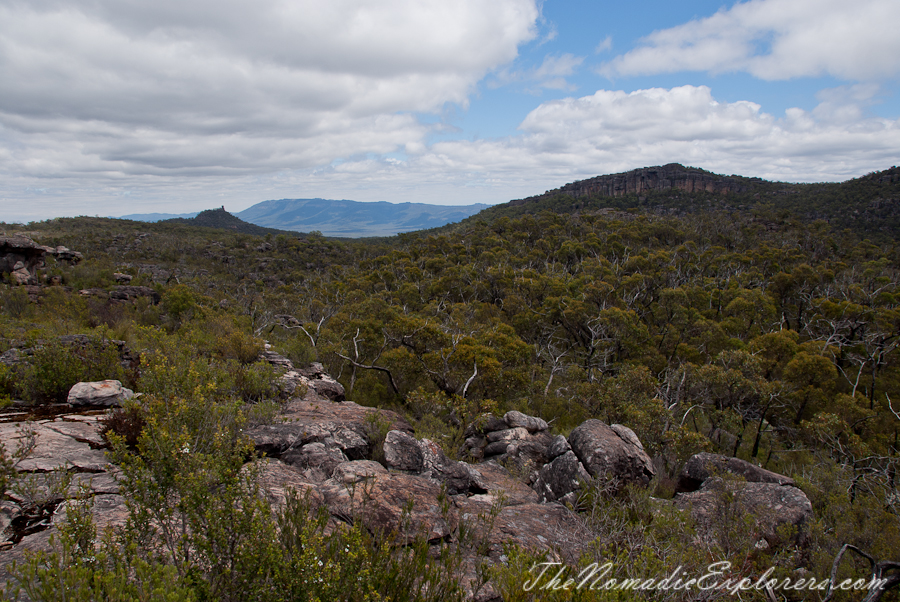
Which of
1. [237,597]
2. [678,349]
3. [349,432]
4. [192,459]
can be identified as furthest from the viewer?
[678,349]

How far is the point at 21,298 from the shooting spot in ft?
64.9

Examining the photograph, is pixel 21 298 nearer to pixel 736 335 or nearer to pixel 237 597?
pixel 237 597

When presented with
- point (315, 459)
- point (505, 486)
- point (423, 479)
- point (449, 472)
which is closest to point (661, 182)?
point (505, 486)

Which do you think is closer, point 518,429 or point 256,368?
point 256,368

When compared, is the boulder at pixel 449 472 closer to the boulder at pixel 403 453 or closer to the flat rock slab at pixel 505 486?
the boulder at pixel 403 453

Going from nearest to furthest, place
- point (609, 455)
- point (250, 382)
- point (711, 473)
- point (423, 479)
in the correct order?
point (423, 479), point (250, 382), point (609, 455), point (711, 473)

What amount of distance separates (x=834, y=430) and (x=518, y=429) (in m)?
14.1

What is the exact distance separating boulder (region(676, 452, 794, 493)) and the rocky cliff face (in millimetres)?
124805

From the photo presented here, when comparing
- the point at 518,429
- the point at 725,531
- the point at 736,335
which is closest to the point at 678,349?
the point at 736,335

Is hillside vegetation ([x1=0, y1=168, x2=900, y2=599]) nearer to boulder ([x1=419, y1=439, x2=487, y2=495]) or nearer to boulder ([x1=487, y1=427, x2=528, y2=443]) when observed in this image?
boulder ([x1=487, y1=427, x2=528, y2=443])

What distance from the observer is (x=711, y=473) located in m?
10.2

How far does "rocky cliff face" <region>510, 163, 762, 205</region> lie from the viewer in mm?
119625

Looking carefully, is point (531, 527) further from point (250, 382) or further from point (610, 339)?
point (610, 339)

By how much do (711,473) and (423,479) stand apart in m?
8.01
